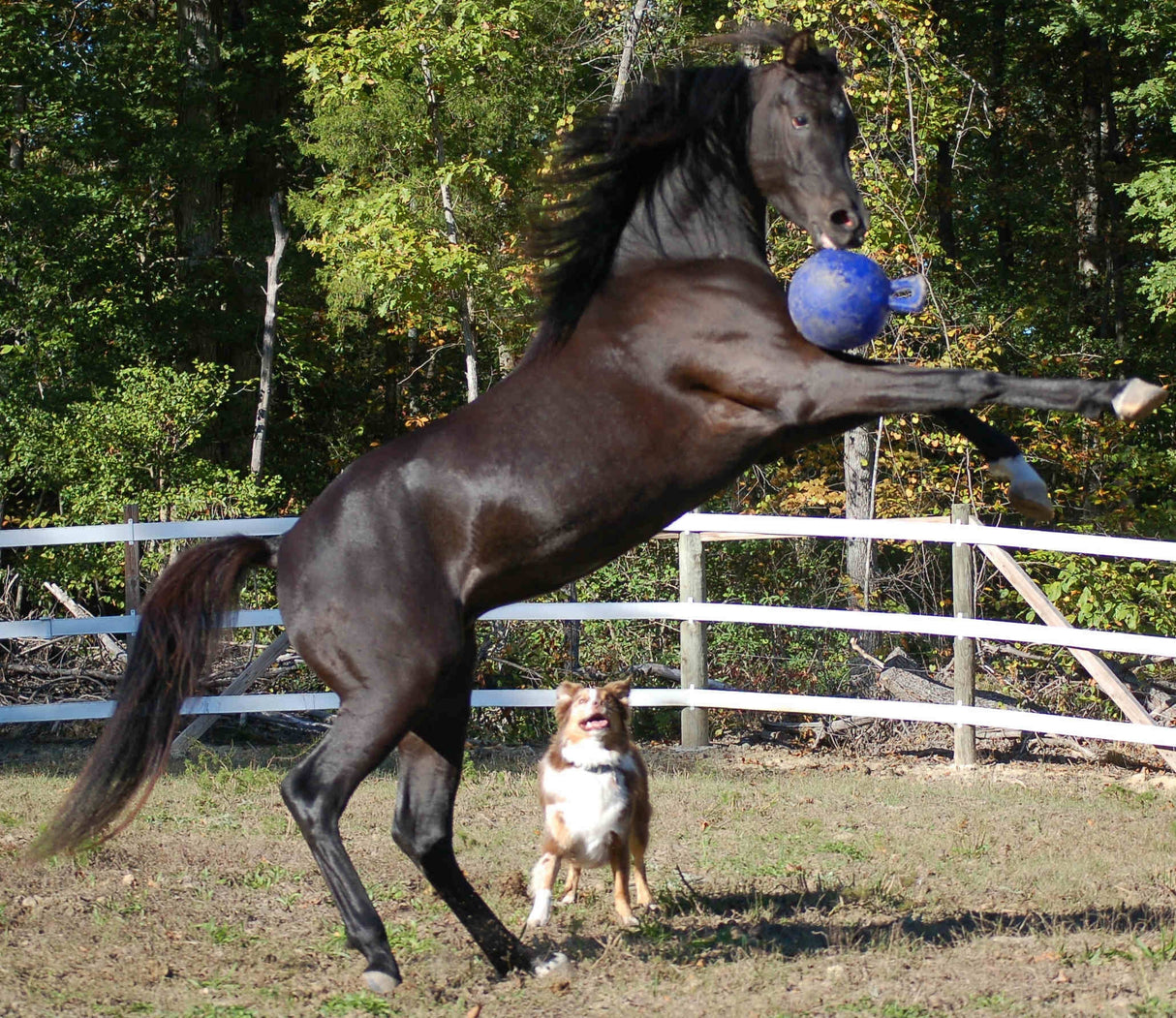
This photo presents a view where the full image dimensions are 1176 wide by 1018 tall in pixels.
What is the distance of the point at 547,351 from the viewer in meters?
4.51

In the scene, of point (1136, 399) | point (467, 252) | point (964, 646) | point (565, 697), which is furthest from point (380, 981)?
point (467, 252)

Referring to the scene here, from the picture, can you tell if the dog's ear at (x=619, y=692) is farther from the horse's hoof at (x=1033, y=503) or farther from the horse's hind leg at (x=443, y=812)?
the horse's hoof at (x=1033, y=503)

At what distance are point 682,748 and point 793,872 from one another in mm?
3538

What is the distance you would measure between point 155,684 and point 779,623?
5.17m

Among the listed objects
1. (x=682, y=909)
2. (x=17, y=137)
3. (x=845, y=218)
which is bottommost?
(x=682, y=909)

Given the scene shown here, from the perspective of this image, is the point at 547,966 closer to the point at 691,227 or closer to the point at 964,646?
Result: the point at 691,227

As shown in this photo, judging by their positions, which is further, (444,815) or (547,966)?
(444,815)

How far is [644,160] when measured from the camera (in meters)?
4.59

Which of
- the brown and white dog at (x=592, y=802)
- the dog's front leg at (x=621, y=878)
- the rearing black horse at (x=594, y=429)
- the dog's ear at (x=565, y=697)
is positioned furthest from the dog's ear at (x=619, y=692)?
the rearing black horse at (x=594, y=429)

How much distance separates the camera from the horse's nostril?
4.28 m

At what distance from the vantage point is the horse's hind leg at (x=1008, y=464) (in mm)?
4266

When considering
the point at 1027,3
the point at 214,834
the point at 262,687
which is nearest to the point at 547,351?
the point at 214,834

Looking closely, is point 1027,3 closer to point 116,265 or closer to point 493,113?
point 493,113

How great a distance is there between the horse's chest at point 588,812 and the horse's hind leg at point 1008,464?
2.07 m
